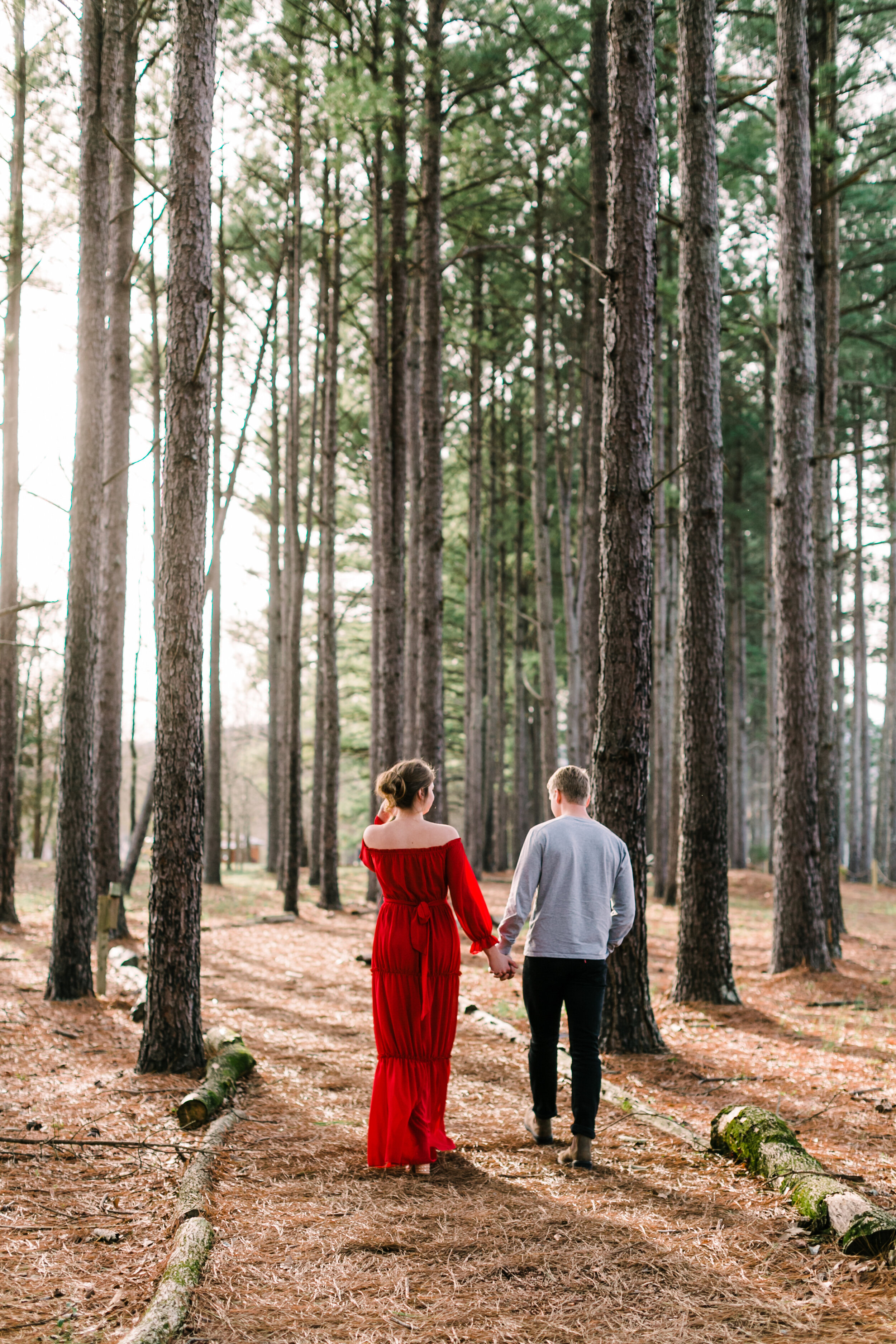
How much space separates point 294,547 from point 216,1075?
451 inches

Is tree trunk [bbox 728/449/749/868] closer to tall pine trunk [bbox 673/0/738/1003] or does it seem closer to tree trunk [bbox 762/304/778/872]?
tree trunk [bbox 762/304/778/872]

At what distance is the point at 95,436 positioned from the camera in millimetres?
8195

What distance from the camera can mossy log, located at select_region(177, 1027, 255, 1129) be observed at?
4.86 metres

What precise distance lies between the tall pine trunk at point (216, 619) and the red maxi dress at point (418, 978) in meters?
11.4

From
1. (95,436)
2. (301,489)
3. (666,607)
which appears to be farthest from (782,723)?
(301,489)

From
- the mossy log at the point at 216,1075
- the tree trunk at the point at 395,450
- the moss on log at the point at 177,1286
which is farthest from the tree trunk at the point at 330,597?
the moss on log at the point at 177,1286

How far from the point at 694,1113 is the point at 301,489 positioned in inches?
821

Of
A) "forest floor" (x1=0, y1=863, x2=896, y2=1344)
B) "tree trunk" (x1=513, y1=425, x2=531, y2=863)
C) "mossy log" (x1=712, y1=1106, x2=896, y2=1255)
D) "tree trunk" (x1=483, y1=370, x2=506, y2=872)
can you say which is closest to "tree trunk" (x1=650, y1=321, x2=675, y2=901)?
"tree trunk" (x1=513, y1=425, x2=531, y2=863)

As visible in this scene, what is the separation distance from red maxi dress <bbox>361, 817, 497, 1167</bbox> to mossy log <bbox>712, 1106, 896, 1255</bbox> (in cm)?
136

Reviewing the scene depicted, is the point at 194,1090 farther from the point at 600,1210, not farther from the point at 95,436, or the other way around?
the point at 95,436

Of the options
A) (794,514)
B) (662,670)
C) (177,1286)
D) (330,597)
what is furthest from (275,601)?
(177,1286)

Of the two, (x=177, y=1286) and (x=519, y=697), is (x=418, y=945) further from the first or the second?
(x=519, y=697)

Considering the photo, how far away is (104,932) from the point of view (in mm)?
7941

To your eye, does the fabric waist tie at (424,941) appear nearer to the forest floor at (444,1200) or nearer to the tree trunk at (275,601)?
the forest floor at (444,1200)
